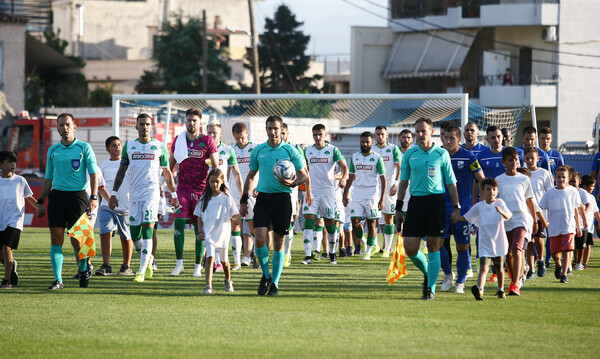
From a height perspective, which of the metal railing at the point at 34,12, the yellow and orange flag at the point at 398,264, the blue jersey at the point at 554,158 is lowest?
the yellow and orange flag at the point at 398,264

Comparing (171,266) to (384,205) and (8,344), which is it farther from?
(8,344)

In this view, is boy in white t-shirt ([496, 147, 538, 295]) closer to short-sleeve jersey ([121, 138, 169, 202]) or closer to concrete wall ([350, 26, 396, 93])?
short-sleeve jersey ([121, 138, 169, 202])

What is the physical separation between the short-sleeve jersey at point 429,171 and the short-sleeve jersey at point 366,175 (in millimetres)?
5774

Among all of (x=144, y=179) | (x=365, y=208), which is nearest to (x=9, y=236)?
(x=144, y=179)

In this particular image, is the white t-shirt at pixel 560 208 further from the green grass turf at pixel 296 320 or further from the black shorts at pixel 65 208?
the black shorts at pixel 65 208

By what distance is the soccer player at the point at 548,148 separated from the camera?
526 inches

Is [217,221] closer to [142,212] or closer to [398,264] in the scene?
[142,212]

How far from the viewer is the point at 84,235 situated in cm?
1127

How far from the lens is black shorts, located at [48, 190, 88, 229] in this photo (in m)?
11.4

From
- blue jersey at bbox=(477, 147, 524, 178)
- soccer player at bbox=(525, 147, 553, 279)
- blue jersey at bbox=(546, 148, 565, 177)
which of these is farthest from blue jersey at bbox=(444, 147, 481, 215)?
blue jersey at bbox=(546, 148, 565, 177)

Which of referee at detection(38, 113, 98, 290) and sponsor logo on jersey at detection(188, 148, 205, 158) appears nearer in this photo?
referee at detection(38, 113, 98, 290)

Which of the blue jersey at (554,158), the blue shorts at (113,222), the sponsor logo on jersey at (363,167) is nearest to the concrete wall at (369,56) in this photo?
the sponsor logo on jersey at (363,167)

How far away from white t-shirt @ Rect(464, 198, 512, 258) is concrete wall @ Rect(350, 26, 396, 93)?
4450 cm

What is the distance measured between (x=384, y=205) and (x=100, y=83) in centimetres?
4942
